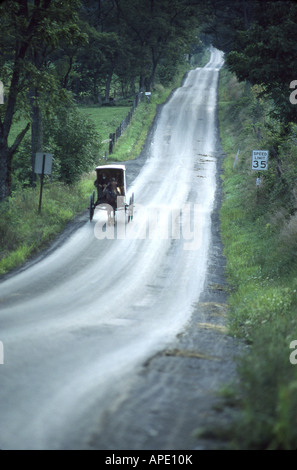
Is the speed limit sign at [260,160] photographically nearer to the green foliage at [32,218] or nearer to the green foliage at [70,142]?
the green foliage at [32,218]

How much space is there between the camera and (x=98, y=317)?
11430 millimetres

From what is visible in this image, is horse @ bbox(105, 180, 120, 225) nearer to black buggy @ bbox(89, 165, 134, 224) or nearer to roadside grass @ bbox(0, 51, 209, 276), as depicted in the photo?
black buggy @ bbox(89, 165, 134, 224)

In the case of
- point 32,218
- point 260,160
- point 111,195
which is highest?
point 260,160

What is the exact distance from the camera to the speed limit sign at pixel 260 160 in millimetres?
22547

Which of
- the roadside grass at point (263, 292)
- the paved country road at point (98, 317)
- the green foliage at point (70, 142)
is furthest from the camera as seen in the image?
the green foliage at point (70, 142)

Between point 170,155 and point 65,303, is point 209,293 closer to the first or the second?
point 65,303

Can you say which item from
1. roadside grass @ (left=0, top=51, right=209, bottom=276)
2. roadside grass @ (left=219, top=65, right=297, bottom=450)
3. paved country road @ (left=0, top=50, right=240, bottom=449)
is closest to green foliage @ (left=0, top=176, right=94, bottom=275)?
roadside grass @ (left=0, top=51, right=209, bottom=276)

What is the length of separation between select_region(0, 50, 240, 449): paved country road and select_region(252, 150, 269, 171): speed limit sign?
345 centimetres

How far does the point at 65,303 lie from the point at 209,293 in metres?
4.07

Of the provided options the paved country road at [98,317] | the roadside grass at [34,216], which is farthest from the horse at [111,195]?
the roadside grass at [34,216]

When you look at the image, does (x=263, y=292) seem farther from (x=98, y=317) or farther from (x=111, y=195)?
(x=111, y=195)

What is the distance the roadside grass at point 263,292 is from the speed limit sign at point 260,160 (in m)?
0.61
